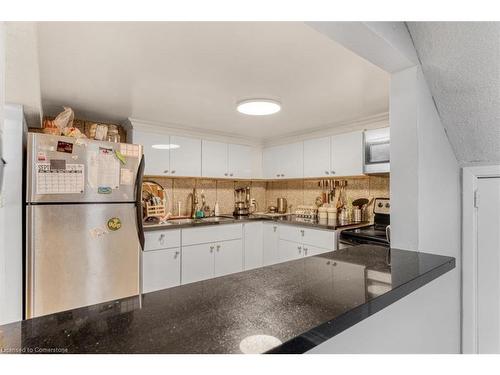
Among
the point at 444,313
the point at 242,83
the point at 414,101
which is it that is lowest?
the point at 444,313

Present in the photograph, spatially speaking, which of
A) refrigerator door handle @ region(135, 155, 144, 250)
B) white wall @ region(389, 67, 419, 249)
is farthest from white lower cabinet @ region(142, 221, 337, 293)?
white wall @ region(389, 67, 419, 249)

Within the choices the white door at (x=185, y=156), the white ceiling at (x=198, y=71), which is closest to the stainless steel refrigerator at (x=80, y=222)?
the white ceiling at (x=198, y=71)

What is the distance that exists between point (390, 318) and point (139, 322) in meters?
0.77

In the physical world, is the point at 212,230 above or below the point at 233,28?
below

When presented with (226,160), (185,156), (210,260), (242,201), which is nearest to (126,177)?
(185,156)

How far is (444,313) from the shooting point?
1273 millimetres

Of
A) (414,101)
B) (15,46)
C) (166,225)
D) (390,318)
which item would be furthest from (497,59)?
(166,225)

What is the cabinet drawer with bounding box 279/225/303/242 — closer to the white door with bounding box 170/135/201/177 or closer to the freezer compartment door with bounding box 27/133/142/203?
the white door with bounding box 170/135/201/177

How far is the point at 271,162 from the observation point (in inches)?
160

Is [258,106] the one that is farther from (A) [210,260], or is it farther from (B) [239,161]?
(A) [210,260]

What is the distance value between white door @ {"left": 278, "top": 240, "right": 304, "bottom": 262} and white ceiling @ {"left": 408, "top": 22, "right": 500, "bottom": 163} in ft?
6.90

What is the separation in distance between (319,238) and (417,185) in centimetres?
188
